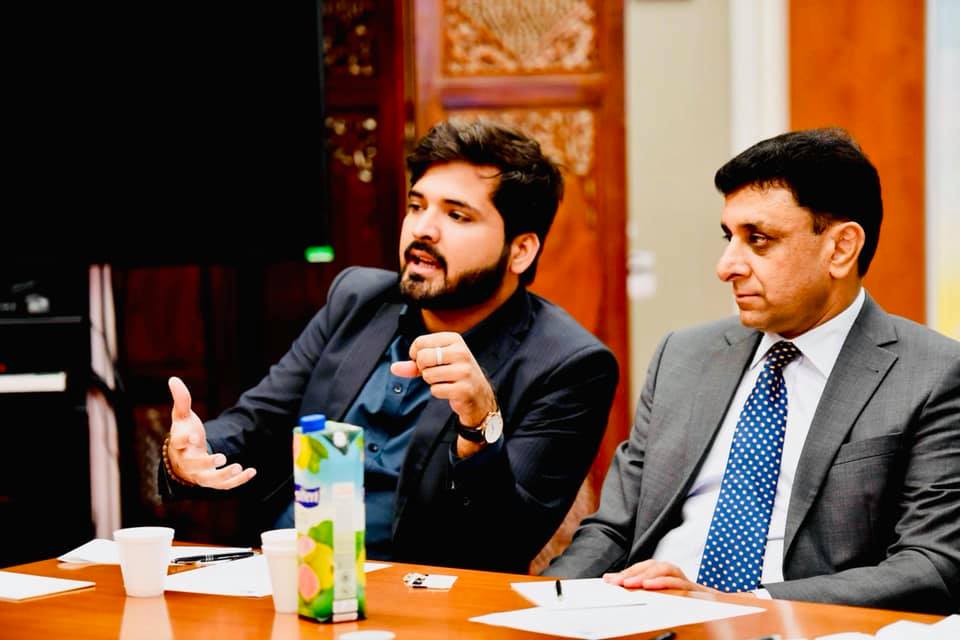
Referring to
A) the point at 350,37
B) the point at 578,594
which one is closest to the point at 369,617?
the point at 578,594

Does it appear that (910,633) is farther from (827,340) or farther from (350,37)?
(350,37)

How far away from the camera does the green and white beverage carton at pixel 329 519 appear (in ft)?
4.50

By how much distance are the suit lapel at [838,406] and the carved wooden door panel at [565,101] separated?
1.84 meters

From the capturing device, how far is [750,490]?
2.00m

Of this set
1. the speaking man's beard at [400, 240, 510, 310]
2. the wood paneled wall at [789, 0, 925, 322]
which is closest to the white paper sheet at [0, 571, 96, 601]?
the speaking man's beard at [400, 240, 510, 310]

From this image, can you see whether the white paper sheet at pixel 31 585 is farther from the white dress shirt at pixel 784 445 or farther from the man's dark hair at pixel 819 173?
the man's dark hair at pixel 819 173

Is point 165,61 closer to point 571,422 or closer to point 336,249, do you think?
point 336,249

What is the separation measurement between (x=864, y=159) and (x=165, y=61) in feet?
6.97

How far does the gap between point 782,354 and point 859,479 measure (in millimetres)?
280

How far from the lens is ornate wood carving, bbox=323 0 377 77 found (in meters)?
4.21

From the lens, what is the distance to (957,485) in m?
1.83

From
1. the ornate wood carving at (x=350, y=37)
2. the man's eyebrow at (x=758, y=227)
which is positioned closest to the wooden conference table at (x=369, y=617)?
the man's eyebrow at (x=758, y=227)

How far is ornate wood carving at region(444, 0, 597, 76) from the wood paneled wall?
1.34m

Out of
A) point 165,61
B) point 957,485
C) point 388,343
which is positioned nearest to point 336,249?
point 165,61
